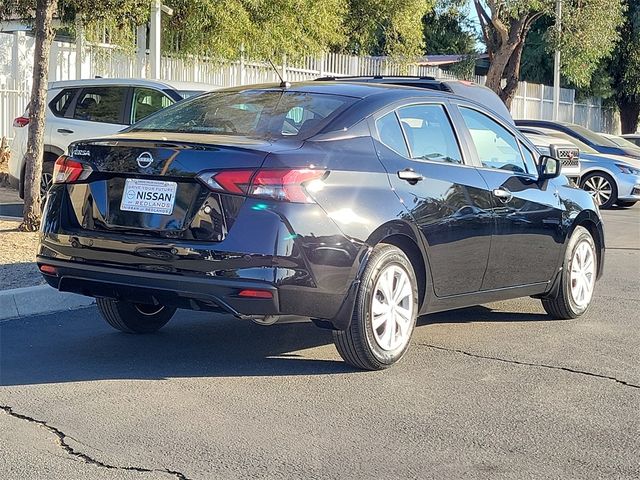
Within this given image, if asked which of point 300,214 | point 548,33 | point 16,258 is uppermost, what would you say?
point 548,33

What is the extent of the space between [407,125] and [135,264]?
193 centimetres

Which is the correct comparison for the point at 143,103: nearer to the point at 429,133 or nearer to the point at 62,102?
the point at 62,102

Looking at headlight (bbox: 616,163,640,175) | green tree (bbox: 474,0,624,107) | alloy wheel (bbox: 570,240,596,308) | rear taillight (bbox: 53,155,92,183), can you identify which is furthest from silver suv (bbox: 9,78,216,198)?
green tree (bbox: 474,0,624,107)

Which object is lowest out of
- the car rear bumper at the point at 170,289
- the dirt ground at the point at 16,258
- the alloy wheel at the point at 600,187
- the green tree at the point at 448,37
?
the dirt ground at the point at 16,258

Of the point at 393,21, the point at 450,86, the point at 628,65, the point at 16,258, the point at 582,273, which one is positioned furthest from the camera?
the point at 628,65

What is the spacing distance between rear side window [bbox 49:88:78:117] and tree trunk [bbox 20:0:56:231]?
2.28m

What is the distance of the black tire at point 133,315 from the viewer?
6426mm

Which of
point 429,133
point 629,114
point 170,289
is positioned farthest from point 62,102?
point 629,114

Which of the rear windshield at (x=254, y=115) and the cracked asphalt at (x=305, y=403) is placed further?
the rear windshield at (x=254, y=115)

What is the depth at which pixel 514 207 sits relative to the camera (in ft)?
21.9

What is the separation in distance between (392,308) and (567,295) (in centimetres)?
220

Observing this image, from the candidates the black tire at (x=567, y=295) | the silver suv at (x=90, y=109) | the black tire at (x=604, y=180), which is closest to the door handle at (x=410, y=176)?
the black tire at (x=567, y=295)

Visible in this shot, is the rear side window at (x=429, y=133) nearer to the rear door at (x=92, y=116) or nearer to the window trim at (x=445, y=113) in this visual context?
the window trim at (x=445, y=113)

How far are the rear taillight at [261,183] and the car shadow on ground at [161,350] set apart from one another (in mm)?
1121
